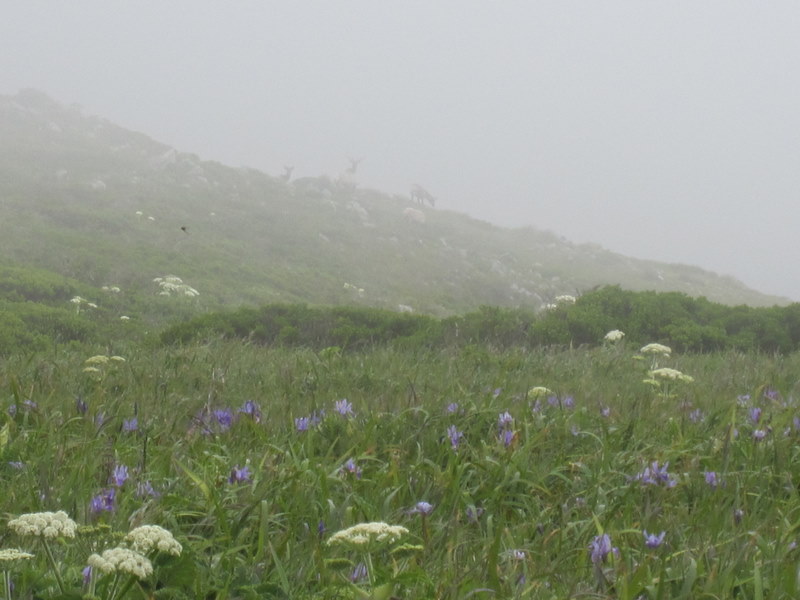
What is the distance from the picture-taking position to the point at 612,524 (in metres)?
2.59

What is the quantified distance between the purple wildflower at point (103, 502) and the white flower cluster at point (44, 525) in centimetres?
77

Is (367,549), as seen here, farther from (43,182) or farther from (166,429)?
(43,182)

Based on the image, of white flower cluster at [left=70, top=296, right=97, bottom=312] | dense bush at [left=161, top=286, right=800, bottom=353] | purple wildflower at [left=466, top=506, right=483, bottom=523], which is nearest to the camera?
purple wildflower at [left=466, top=506, right=483, bottom=523]

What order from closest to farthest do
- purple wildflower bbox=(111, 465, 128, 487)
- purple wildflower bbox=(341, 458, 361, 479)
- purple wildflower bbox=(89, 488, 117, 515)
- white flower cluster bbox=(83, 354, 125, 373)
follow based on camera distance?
purple wildflower bbox=(89, 488, 117, 515) → purple wildflower bbox=(111, 465, 128, 487) → purple wildflower bbox=(341, 458, 361, 479) → white flower cluster bbox=(83, 354, 125, 373)

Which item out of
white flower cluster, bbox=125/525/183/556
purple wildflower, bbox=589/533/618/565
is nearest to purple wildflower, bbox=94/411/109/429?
white flower cluster, bbox=125/525/183/556

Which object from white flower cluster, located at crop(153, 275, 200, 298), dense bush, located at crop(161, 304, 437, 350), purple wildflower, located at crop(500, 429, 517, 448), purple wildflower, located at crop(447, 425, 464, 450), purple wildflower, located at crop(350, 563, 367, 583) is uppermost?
purple wildflower, located at crop(500, 429, 517, 448)

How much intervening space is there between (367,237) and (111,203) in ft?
51.6

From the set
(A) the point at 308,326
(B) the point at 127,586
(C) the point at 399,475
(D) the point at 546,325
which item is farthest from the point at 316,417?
(A) the point at 308,326

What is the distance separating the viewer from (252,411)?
3.91 meters

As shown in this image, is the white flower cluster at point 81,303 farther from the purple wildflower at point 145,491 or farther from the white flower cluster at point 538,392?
the purple wildflower at point 145,491

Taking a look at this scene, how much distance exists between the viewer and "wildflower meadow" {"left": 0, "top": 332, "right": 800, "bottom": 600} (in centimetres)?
202

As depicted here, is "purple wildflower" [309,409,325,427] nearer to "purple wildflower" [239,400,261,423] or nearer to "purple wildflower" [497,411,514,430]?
"purple wildflower" [239,400,261,423]

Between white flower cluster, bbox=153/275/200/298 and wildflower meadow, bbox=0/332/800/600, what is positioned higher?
wildflower meadow, bbox=0/332/800/600

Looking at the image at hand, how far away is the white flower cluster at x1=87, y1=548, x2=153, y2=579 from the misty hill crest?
22321 mm
